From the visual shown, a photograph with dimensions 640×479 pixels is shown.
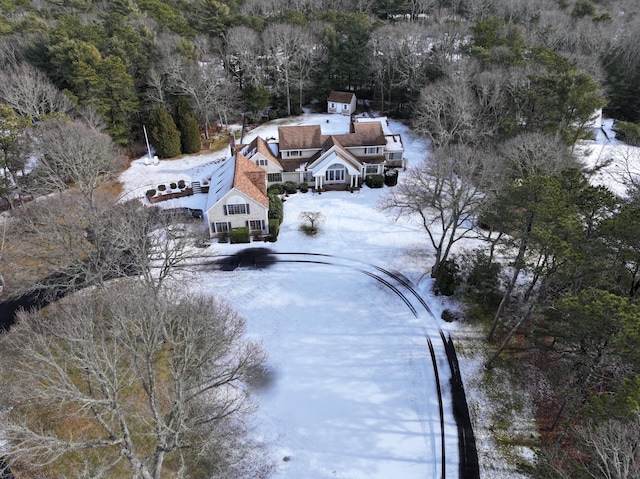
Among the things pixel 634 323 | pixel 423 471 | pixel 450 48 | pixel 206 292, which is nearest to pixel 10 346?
pixel 206 292

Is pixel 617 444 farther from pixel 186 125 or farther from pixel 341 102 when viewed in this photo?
pixel 341 102

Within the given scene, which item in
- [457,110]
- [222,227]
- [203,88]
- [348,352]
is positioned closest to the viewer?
[348,352]

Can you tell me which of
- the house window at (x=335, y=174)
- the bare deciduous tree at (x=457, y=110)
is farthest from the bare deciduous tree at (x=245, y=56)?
the bare deciduous tree at (x=457, y=110)

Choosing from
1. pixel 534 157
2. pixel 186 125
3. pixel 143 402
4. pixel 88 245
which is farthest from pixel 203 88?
pixel 143 402

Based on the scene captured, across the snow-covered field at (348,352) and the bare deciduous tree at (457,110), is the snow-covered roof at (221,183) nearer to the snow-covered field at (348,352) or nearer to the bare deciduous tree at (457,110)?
the snow-covered field at (348,352)

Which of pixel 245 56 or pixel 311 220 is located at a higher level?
pixel 245 56

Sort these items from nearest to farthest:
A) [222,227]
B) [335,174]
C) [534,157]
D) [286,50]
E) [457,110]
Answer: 1. [534,157]
2. [222,227]
3. [457,110]
4. [335,174]
5. [286,50]

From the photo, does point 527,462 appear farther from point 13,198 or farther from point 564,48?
point 564,48
